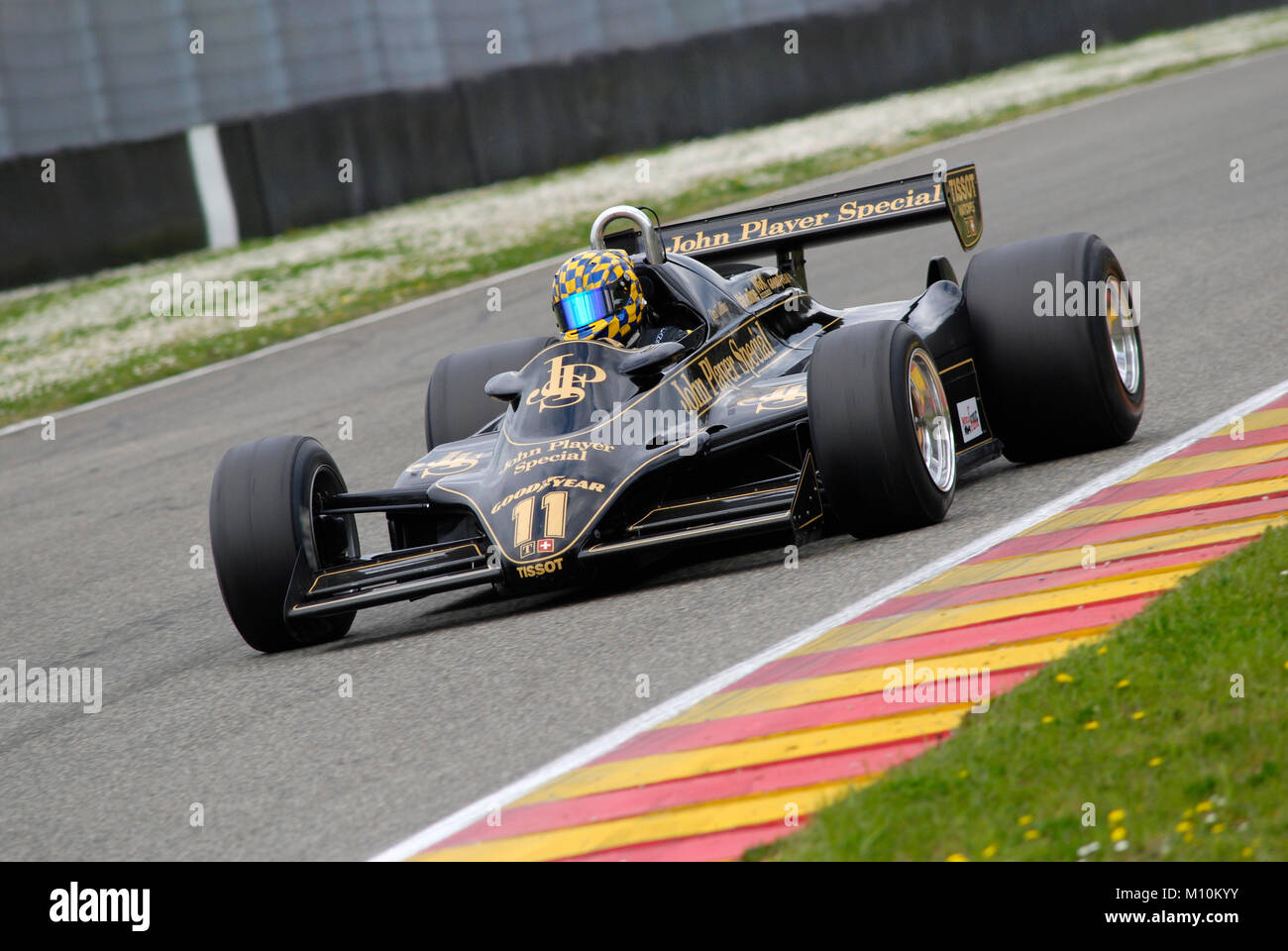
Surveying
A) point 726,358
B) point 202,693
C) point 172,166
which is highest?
point 172,166

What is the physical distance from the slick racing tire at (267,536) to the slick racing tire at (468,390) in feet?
4.97

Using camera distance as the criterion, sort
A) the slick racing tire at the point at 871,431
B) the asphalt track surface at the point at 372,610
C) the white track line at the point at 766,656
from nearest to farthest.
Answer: the white track line at the point at 766,656 → the asphalt track surface at the point at 372,610 → the slick racing tire at the point at 871,431

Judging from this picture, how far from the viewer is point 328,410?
11758 mm

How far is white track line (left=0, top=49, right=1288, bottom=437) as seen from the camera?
46.0 feet

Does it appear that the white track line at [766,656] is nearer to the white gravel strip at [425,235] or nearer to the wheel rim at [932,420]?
the wheel rim at [932,420]

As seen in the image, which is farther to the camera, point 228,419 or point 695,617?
point 228,419

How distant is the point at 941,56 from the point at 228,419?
1392cm

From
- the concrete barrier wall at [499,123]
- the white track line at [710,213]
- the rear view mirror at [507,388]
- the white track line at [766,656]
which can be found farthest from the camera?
the concrete barrier wall at [499,123]

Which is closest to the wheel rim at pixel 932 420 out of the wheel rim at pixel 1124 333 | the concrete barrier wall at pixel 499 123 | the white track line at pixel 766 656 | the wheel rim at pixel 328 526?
the white track line at pixel 766 656

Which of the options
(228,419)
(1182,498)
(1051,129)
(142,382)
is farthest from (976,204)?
(1051,129)

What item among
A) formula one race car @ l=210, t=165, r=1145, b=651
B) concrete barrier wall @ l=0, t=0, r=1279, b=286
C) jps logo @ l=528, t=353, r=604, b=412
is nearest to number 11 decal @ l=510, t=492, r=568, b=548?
formula one race car @ l=210, t=165, r=1145, b=651

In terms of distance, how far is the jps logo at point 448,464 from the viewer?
6.88 meters
